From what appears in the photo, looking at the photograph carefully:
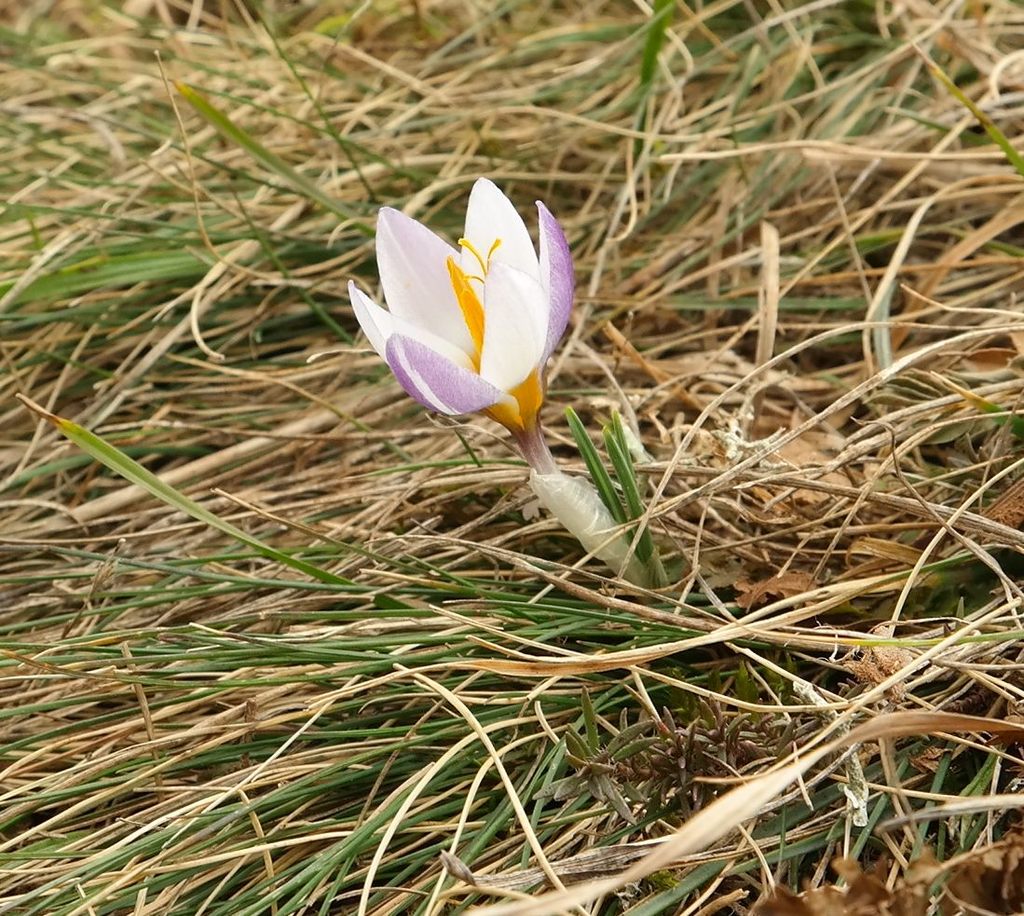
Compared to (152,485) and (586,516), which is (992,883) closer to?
(586,516)

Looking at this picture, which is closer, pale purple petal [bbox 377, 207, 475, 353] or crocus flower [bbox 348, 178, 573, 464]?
crocus flower [bbox 348, 178, 573, 464]

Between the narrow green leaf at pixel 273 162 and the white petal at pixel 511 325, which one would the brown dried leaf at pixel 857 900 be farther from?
the narrow green leaf at pixel 273 162

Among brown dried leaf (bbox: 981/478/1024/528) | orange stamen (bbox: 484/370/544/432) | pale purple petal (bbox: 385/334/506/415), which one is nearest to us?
pale purple petal (bbox: 385/334/506/415)

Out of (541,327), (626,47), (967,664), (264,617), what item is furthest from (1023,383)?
(626,47)

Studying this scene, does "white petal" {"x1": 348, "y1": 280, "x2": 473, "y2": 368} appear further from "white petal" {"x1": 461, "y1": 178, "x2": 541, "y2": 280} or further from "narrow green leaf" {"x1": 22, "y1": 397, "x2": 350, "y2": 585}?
"narrow green leaf" {"x1": 22, "y1": 397, "x2": 350, "y2": 585}

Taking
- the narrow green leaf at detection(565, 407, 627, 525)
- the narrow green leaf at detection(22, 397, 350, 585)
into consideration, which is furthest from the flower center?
the narrow green leaf at detection(22, 397, 350, 585)

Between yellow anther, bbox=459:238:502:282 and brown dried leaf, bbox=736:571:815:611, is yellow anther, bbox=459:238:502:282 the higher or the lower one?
the higher one
